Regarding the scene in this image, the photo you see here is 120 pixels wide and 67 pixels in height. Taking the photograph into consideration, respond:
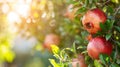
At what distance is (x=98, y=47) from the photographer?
1589 millimetres

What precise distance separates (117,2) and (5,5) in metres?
1.08

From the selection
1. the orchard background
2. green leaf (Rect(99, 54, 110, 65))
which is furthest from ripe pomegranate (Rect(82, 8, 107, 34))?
green leaf (Rect(99, 54, 110, 65))

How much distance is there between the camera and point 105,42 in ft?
5.21

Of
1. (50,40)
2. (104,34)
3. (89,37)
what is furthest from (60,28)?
(104,34)

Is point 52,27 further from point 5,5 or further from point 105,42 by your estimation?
point 105,42

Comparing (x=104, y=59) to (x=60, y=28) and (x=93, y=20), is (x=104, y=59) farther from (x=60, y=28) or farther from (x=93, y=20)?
(x=60, y=28)

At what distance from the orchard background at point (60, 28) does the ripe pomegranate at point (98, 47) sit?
13 millimetres

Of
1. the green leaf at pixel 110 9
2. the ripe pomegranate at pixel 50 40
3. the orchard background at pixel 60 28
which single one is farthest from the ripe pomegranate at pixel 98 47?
the ripe pomegranate at pixel 50 40

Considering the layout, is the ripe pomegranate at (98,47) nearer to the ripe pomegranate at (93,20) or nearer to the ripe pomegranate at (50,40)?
the ripe pomegranate at (93,20)

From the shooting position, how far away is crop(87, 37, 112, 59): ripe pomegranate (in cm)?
158

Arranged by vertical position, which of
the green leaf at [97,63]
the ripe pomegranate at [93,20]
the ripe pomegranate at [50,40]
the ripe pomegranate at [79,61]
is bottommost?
the green leaf at [97,63]

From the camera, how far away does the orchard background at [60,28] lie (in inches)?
63.3

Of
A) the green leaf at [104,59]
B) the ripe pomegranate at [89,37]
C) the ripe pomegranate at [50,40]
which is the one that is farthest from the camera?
the ripe pomegranate at [50,40]

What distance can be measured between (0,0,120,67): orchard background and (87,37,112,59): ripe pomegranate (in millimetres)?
13
